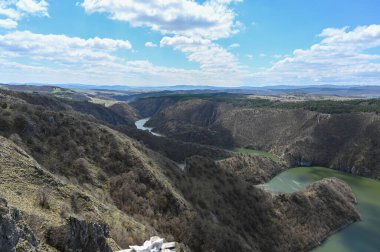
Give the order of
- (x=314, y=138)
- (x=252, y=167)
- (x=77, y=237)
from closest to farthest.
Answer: (x=77, y=237), (x=252, y=167), (x=314, y=138)

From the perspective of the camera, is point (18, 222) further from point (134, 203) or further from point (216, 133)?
point (216, 133)

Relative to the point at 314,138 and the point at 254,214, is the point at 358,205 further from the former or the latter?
the point at 314,138

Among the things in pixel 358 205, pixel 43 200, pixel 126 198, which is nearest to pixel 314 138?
pixel 358 205

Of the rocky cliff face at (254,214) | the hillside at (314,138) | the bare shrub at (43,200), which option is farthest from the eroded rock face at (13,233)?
the hillside at (314,138)

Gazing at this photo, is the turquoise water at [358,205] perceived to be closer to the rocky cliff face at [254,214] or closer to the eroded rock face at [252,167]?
the rocky cliff face at [254,214]

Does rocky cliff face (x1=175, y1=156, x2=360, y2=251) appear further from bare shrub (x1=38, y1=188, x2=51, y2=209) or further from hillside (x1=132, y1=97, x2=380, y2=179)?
hillside (x1=132, y1=97, x2=380, y2=179)
